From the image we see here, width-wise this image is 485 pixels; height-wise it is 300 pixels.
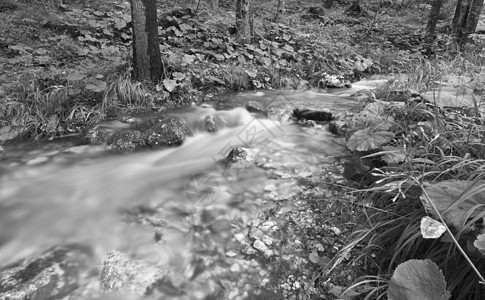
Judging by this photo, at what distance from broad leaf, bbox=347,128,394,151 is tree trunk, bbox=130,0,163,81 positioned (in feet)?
12.7

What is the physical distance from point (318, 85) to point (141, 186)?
545 centimetres

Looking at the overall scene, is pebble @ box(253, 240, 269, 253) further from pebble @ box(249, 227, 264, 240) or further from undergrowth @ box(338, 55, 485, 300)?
undergrowth @ box(338, 55, 485, 300)

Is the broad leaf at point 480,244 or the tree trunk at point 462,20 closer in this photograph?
the broad leaf at point 480,244

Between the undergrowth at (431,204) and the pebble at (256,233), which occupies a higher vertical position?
the undergrowth at (431,204)

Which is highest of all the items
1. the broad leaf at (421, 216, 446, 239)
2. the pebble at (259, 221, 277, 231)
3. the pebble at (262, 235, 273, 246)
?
the broad leaf at (421, 216, 446, 239)

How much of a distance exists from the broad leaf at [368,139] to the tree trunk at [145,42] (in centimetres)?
386

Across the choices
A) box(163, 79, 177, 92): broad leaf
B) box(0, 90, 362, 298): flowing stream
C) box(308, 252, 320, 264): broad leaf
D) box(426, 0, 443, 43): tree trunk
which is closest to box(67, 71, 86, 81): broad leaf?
box(0, 90, 362, 298): flowing stream

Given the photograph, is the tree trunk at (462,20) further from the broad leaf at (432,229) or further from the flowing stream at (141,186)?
the broad leaf at (432,229)

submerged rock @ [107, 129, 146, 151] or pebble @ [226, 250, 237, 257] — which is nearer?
pebble @ [226, 250, 237, 257]

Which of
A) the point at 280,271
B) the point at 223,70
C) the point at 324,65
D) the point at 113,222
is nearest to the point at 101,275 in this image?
the point at 113,222

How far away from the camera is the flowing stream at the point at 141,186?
2.61 metres

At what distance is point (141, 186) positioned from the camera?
11.4ft

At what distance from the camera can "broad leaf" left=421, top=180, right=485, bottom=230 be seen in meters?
1.46

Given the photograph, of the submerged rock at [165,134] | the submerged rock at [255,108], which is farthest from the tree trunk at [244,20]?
the submerged rock at [165,134]
